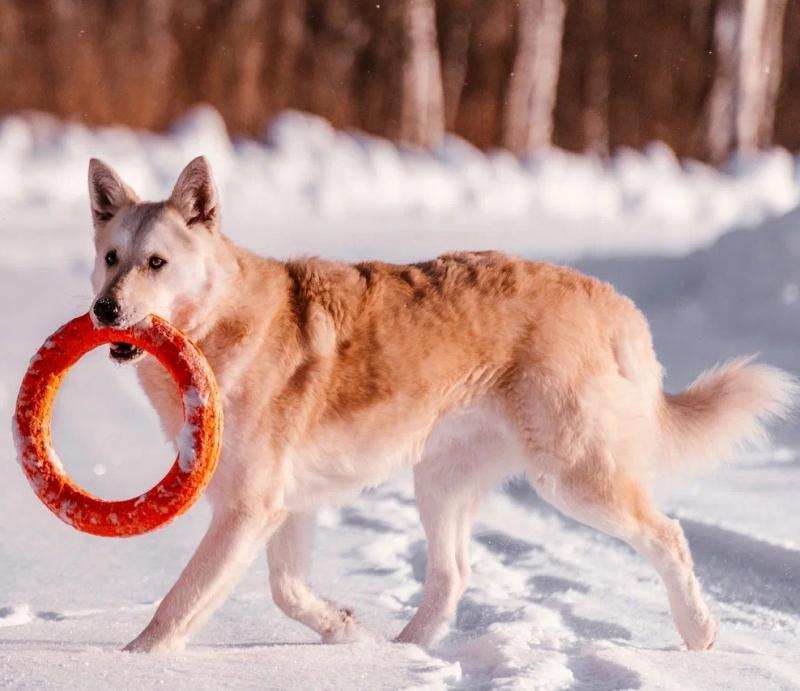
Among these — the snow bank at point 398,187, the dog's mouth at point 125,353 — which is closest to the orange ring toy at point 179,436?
the dog's mouth at point 125,353

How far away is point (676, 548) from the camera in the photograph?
441 cm

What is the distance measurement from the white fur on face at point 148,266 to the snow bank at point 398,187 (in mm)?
7680

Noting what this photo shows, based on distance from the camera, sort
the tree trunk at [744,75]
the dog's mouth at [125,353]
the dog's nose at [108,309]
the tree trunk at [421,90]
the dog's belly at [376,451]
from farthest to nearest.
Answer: the tree trunk at [744,75], the tree trunk at [421,90], the dog's belly at [376,451], the dog's mouth at [125,353], the dog's nose at [108,309]

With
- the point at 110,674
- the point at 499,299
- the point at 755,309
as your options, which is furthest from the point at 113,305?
the point at 755,309

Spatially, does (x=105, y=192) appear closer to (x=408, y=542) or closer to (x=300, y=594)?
(x=300, y=594)

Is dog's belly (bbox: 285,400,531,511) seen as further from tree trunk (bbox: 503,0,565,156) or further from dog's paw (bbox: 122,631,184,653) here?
tree trunk (bbox: 503,0,565,156)

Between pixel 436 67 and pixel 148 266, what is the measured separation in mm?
18628

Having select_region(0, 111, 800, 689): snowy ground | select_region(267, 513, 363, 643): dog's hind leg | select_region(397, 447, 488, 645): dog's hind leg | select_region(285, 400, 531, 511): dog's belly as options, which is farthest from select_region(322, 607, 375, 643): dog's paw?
select_region(285, 400, 531, 511): dog's belly

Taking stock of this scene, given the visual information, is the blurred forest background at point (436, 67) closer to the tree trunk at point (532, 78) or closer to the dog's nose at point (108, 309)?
the tree trunk at point (532, 78)

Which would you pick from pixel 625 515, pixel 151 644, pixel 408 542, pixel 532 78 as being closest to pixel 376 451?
pixel 625 515

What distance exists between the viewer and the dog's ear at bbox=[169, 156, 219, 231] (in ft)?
13.4

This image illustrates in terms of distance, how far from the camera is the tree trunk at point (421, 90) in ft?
69.4

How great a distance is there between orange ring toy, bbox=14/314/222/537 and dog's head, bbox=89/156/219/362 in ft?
0.29

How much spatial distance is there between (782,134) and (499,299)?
2207cm
